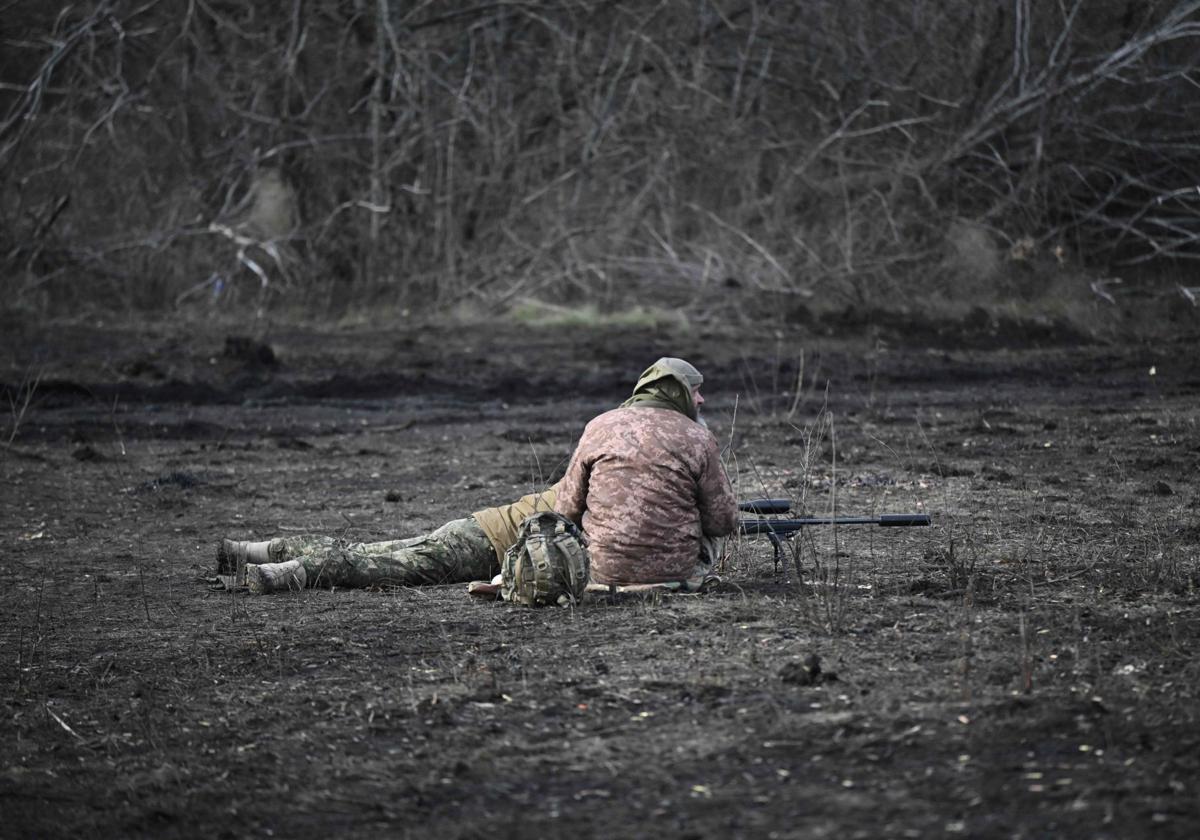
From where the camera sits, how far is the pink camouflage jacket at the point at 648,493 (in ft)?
20.4

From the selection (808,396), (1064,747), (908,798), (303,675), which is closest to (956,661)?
(1064,747)

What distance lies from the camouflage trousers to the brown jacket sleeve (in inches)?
45.5

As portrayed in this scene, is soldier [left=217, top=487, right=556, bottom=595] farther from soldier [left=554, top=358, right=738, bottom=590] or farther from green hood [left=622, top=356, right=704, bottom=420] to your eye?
green hood [left=622, top=356, right=704, bottom=420]

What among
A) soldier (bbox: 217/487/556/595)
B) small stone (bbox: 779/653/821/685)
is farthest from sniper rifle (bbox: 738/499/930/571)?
small stone (bbox: 779/653/821/685)

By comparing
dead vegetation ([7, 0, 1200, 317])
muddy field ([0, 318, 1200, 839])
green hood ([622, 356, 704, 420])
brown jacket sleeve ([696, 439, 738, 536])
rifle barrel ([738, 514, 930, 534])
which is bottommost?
muddy field ([0, 318, 1200, 839])

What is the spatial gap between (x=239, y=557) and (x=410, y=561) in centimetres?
80

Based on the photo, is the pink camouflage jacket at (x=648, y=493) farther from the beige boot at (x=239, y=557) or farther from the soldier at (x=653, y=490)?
the beige boot at (x=239, y=557)

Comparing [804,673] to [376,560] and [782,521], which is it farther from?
[376,560]

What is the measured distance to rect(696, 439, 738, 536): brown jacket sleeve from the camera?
6277 mm

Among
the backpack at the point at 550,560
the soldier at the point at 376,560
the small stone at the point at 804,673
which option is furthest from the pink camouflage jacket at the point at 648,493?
the small stone at the point at 804,673

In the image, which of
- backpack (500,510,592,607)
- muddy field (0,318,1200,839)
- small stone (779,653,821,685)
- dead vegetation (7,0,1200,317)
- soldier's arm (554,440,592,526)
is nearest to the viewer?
muddy field (0,318,1200,839)

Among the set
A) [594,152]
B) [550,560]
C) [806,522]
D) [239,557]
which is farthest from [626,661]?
[594,152]

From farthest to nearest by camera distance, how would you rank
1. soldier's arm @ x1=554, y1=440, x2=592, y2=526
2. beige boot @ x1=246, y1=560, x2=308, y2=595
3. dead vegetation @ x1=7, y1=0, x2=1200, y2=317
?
dead vegetation @ x1=7, y1=0, x2=1200, y2=317 → beige boot @ x1=246, y1=560, x2=308, y2=595 → soldier's arm @ x1=554, y1=440, x2=592, y2=526

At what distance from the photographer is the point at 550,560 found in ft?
20.3
